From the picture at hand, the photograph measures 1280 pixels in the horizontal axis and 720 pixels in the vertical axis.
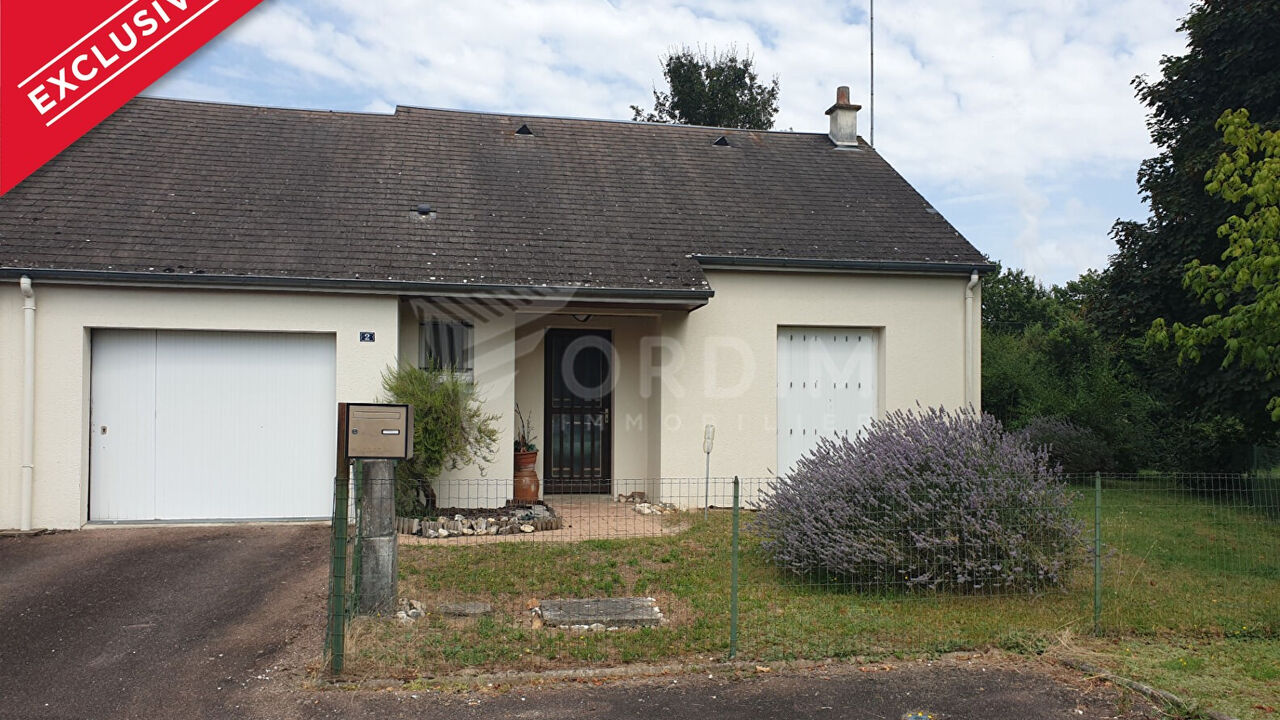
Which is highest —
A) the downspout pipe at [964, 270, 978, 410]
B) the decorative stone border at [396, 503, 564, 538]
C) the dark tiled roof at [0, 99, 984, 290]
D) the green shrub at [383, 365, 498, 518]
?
the dark tiled roof at [0, 99, 984, 290]

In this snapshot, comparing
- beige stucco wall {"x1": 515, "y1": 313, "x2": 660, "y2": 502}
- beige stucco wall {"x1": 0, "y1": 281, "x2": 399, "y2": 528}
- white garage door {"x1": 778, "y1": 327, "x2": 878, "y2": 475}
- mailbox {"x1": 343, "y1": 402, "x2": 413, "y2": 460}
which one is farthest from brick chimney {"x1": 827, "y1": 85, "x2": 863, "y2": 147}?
Result: mailbox {"x1": 343, "y1": 402, "x2": 413, "y2": 460}

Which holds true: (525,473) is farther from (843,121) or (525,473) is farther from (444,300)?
(843,121)

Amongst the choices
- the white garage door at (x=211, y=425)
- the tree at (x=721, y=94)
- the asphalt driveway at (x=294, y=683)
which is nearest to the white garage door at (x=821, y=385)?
the white garage door at (x=211, y=425)

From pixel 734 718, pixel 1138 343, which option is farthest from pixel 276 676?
pixel 1138 343

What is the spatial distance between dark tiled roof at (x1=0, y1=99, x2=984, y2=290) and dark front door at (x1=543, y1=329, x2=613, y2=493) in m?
1.75

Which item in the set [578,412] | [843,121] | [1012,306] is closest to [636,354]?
[578,412]

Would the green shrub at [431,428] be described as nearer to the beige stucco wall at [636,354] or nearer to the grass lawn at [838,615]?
the beige stucco wall at [636,354]

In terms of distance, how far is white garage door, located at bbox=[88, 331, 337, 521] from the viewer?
433 inches

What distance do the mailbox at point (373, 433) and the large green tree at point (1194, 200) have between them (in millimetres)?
11356

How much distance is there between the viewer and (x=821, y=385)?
522 inches

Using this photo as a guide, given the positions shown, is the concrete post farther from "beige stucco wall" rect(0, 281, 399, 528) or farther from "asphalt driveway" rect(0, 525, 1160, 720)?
"beige stucco wall" rect(0, 281, 399, 528)

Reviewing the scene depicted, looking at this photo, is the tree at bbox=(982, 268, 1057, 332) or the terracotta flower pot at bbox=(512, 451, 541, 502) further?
the tree at bbox=(982, 268, 1057, 332)

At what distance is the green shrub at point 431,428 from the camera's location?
10.8m

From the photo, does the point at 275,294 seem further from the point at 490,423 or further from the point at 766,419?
the point at 766,419
